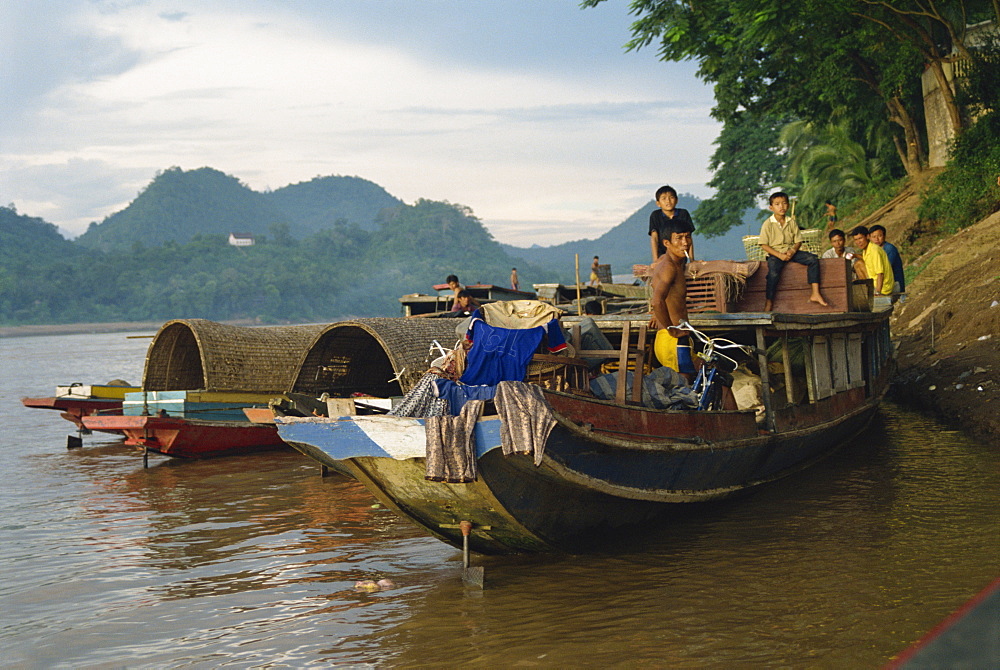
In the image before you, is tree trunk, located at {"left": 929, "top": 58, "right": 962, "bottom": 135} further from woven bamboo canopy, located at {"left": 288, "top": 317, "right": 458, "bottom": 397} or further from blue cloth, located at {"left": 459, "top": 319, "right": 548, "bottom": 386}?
blue cloth, located at {"left": 459, "top": 319, "right": 548, "bottom": 386}

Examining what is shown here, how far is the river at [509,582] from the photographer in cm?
470

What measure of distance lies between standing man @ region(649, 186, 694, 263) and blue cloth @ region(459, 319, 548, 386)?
1.84m

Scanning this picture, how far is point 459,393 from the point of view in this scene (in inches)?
236

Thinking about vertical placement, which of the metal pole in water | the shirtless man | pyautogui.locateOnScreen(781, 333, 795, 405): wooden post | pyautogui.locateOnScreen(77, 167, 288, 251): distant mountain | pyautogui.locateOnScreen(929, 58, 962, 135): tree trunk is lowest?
the metal pole in water

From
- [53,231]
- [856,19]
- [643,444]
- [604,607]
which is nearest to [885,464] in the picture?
[643,444]

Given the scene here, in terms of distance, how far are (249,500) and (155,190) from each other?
153 m

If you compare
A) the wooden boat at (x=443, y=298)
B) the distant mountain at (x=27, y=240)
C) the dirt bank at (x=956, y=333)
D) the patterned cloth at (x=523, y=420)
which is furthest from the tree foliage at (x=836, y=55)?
the distant mountain at (x=27, y=240)

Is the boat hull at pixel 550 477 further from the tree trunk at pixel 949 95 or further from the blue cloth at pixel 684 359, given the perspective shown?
the tree trunk at pixel 949 95

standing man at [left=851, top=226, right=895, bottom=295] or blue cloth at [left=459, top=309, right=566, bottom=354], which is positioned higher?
standing man at [left=851, top=226, right=895, bottom=295]

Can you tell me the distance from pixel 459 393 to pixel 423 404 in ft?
1.00

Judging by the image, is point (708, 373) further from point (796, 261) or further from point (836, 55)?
point (836, 55)

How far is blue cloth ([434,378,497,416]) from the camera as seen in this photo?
5.95m

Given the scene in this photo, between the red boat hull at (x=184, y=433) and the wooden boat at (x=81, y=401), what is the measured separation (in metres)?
1.98

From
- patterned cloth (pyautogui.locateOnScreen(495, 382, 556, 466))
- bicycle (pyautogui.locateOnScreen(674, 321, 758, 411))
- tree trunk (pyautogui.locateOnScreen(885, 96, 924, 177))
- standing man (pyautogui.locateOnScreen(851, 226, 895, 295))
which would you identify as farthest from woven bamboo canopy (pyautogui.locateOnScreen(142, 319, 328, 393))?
tree trunk (pyautogui.locateOnScreen(885, 96, 924, 177))
